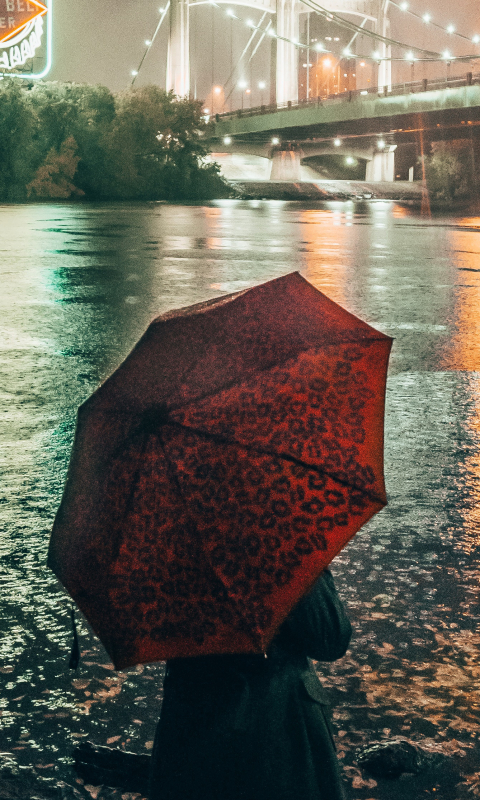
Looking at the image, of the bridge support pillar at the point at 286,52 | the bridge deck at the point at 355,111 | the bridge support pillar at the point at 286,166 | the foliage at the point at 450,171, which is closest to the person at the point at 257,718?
the bridge deck at the point at 355,111

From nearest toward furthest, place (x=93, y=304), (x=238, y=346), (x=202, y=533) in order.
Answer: (x=202, y=533)
(x=238, y=346)
(x=93, y=304)

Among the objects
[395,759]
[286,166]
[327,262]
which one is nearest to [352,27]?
[286,166]

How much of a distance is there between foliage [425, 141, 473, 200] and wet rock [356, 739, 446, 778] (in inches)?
2061

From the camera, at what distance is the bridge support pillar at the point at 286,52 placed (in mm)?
75438

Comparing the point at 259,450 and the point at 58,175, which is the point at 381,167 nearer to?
the point at 58,175

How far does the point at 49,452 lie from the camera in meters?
4.41

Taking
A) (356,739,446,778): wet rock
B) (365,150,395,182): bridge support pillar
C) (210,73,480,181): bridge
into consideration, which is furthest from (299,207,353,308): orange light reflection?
(365,150,395,182): bridge support pillar

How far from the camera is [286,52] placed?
77062 millimetres

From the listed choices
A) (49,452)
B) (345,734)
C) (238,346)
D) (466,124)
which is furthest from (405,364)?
(466,124)

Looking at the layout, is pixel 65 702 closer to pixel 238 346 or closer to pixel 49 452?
pixel 238 346

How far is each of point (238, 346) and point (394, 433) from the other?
3.36m

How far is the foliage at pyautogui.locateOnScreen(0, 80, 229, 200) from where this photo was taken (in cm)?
5159

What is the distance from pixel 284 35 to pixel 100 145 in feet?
92.7

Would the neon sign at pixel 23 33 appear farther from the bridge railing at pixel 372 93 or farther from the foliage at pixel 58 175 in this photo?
the bridge railing at pixel 372 93
